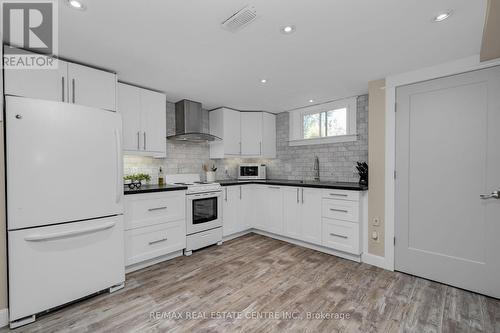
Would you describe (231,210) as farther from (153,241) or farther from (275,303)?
(275,303)

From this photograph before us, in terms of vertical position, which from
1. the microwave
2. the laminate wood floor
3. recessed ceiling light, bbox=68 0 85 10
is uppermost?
recessed ceiling light, bbox=68 0 85 10

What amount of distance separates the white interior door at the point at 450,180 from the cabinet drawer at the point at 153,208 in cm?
274

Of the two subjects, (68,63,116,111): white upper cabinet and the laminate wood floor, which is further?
(68,63,116,111): white upper cabinet

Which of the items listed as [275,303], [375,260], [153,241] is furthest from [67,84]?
[375,260]

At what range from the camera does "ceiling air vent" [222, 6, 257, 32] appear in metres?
1.57

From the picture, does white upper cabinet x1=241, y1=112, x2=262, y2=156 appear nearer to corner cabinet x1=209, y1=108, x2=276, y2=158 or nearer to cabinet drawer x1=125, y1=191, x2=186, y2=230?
corner cabinet x1=209, y1=108, x2=276, y2=158

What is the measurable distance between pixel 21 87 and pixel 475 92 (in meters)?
4.14

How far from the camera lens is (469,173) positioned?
2.24 metres

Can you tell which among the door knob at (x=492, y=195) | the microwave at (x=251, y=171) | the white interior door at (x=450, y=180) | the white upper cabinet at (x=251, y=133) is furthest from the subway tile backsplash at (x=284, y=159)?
the door knob at (x=492, y=195)

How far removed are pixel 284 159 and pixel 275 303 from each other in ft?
9.50

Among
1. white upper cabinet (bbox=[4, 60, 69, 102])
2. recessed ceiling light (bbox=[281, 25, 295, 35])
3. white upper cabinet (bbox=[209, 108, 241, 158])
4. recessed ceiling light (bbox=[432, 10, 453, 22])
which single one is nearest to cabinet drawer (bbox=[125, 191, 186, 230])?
white upper cabinet (bbox=[4, 60, 69, 102])

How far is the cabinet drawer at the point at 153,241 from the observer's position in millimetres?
2607

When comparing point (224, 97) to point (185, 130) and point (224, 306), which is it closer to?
point (185, 130)

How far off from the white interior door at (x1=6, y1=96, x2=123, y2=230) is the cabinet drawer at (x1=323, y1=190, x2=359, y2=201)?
2523 mm
